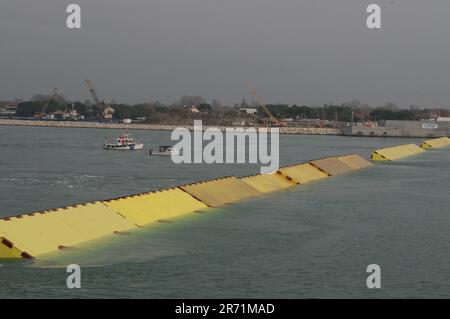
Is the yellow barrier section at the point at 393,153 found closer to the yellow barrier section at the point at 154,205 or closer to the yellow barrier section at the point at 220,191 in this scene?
the yellow barrier section at the point at 220,191

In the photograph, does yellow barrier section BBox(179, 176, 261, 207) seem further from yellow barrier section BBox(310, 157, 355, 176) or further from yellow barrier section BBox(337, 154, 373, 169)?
yellow barrier section BBox(337, 154, 373, 169)

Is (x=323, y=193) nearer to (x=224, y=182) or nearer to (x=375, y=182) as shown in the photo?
(x=224, y=182)

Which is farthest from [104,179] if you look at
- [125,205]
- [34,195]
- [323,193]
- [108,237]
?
[108,237]

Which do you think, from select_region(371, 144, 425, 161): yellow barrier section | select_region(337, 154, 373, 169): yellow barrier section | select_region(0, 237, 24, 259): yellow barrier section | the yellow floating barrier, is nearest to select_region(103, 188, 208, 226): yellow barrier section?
the yellow floating barrier

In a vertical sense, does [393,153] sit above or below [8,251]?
below

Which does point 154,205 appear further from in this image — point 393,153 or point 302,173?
point 393,153

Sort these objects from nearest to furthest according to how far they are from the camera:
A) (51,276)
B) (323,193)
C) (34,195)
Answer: (51,276)
(34,195)
(323,193)

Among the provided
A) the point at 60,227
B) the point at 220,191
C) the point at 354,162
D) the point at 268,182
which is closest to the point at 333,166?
the point at 354,162
